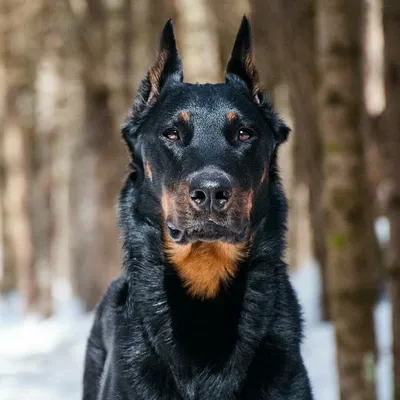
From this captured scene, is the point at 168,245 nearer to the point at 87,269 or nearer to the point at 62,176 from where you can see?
the point at 87,269

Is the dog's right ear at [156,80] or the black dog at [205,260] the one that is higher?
the dog's right ear at [156,80]

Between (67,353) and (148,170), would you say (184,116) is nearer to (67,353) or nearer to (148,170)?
(148,170)

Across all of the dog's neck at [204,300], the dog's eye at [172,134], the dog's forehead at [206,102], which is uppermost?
the dog's forehead at [206,102]

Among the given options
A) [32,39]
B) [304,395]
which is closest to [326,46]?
[304,395]

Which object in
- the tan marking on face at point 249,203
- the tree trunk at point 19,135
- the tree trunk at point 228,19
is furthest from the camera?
the tree trunk at point 19,135

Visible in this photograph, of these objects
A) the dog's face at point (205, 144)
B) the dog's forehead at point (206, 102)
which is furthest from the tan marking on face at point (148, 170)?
the dog's forehead at point (206, 102)

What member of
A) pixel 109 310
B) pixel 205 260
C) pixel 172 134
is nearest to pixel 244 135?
pixel 172 134

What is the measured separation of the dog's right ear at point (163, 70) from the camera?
532 centimetres

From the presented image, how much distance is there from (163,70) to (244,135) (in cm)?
71

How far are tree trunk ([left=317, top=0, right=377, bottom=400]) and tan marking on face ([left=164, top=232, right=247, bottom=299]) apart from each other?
11.4ft

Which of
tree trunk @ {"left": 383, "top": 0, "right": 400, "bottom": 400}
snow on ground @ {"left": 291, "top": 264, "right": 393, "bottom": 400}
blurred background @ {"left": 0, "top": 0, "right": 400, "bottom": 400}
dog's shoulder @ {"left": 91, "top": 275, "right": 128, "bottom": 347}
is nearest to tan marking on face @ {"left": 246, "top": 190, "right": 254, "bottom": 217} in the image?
dog's shoulder @ {"left": 91, "top": 275, "right": 128, "bottom": 347}

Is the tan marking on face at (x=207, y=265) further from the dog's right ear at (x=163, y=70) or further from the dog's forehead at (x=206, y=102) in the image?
the dog's right ear at (x=163, y=70)

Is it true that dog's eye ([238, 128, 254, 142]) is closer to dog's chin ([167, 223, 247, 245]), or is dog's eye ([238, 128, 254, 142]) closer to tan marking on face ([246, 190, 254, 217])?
tan marking on face ([246, 190, 254, 217])

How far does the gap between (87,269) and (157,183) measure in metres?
14.7
